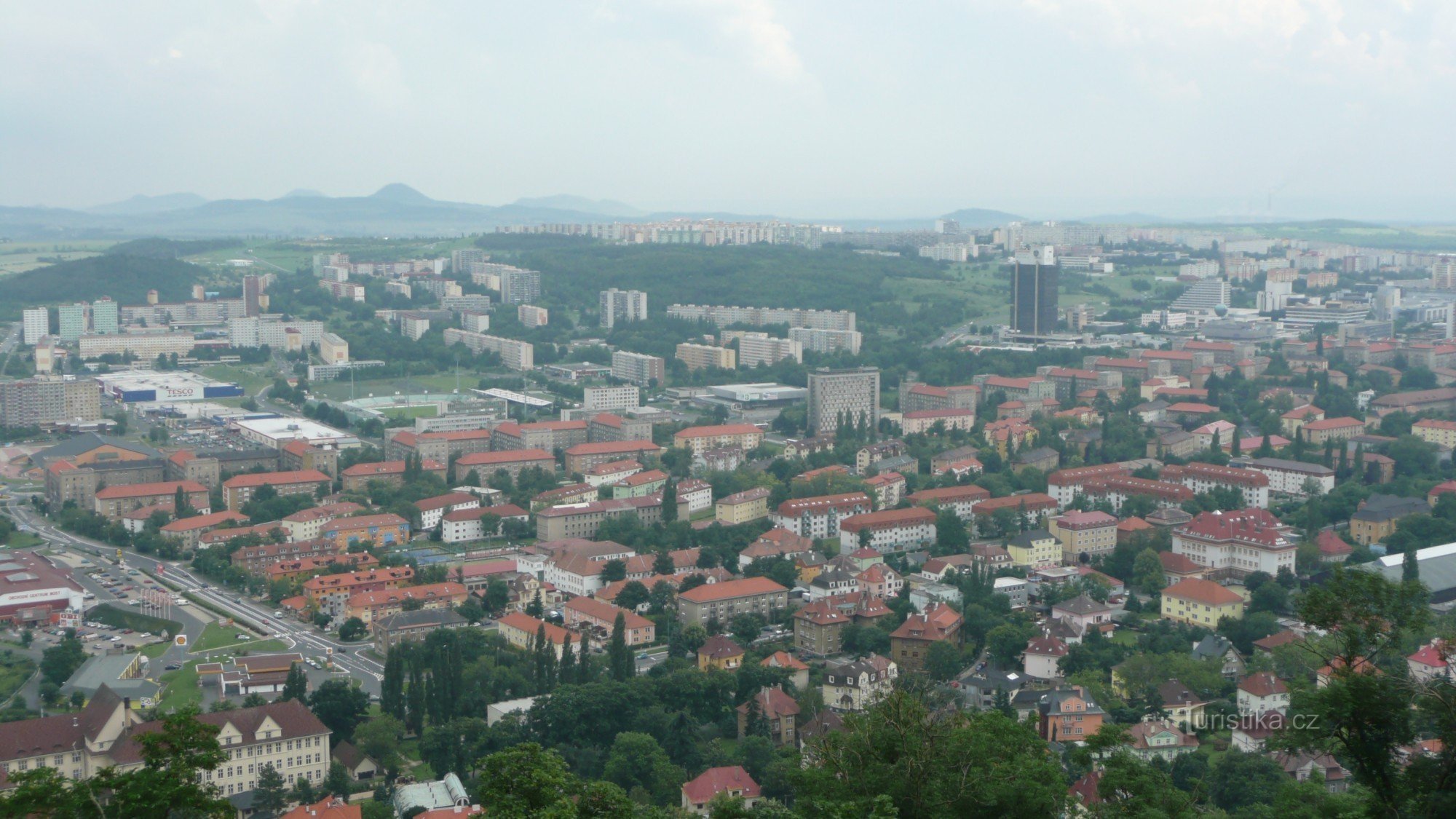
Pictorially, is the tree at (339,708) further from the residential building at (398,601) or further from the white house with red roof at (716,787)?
the residential building at (398,601)

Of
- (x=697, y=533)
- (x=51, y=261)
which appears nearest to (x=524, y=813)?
(x=697, y=533)

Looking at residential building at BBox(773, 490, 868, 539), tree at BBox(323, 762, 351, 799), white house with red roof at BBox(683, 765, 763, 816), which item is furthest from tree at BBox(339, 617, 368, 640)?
residential building at BBox(773, 490, 868, 539)

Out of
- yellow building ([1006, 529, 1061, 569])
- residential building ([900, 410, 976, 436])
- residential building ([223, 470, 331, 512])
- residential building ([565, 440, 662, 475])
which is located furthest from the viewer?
residential building ([900, 410, 976, 436])

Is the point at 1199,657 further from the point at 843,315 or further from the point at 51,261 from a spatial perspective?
the point at 51,261

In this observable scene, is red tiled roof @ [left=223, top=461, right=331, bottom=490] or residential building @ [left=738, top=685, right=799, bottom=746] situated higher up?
red tiled roof @ [left=223, top=461, right=331, bottom=490]

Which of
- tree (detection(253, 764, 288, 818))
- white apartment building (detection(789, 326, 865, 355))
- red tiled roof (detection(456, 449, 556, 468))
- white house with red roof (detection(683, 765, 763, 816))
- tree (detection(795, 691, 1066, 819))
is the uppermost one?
white apartment building (detection(789, 326, 865, 355))

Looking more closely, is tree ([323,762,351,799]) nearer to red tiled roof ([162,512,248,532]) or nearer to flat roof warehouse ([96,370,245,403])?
red tiled roof ([162,512,248,532])

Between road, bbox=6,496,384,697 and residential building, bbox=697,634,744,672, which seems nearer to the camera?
residential building, bbox=697,634,744,672
